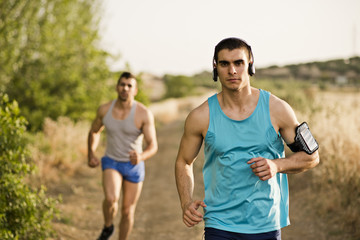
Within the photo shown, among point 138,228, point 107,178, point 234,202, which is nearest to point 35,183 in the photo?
point 138,228

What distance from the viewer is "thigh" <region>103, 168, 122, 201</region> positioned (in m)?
5.51

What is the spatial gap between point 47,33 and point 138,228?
25.8ft

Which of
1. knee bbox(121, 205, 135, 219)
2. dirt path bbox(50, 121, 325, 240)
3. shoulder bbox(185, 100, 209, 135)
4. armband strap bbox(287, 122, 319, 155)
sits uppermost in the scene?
shoulder bbox(185, 100, 209, 135)

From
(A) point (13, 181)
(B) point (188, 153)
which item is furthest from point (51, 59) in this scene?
Result: (B) point (188, 153)

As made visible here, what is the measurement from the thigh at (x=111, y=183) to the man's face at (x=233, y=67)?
2937 millimetres

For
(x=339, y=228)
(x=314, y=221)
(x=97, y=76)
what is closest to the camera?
(x=339, y=228)

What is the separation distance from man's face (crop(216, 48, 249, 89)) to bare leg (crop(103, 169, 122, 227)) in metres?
2.94

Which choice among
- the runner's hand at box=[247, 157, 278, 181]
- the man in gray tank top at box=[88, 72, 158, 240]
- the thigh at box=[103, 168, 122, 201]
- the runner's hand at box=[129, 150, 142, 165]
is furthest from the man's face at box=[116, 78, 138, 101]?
the runner's hand at box=[247, 157, 278, 181]

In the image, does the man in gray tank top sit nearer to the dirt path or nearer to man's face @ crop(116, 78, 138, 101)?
man's face @ crop(116, 78, 138, 101)

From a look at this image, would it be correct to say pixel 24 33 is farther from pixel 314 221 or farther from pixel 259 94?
pixel 259 94

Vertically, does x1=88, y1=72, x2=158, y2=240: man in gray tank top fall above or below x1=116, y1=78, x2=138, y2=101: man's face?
below

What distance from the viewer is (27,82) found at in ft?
44.5

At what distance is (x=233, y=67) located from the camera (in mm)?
3090

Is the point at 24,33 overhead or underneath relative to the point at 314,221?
overhead
